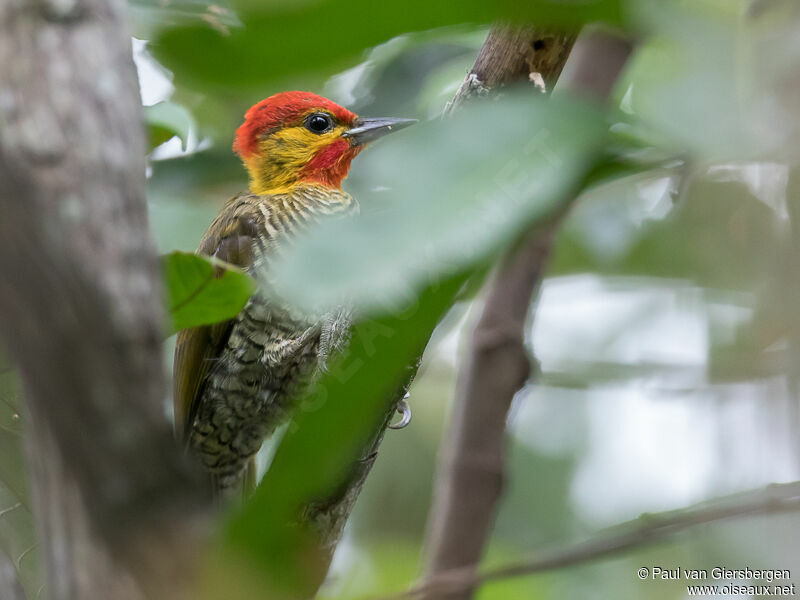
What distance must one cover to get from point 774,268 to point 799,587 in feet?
4.18

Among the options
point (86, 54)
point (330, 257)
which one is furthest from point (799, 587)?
point (86, 54)

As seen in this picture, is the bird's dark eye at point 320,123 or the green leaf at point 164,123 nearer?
the green leaf at point 164,123

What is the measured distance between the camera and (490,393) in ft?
6.91

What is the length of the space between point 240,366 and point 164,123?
93 cm

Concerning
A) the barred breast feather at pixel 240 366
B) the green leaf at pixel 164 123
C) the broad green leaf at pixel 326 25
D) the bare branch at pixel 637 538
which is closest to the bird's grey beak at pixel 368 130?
the barred breast feather at pixel 240 366

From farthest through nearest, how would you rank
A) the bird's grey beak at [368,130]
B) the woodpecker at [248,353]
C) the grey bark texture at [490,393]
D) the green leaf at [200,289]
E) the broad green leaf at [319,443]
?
the bird's grey beak at [368,130] < the woodpecker at [248,353] < the grey bark texture at [490,393] < the green leaf at [200,289] < the broad green leaf at [319,443]

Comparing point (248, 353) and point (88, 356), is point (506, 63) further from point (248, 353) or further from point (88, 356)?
point (248, 353)

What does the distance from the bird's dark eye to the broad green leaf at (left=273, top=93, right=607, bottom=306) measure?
2300mm

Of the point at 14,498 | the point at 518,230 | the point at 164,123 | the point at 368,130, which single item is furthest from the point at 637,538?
the point at 368,130

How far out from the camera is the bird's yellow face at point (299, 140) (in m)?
3.39

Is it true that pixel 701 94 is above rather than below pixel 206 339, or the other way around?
above

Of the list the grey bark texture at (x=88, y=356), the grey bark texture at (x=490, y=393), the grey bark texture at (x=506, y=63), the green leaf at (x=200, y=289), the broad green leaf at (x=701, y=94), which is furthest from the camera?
the grey bark texture at (x=490, y=393)

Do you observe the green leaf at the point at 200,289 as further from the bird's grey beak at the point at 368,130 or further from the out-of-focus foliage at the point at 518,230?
the bird's grey beak at the point at 368,130

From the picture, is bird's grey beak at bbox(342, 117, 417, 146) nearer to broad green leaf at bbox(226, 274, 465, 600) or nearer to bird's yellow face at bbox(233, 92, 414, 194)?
bird's yellow face at bbox(233, 92, 414, 194)
